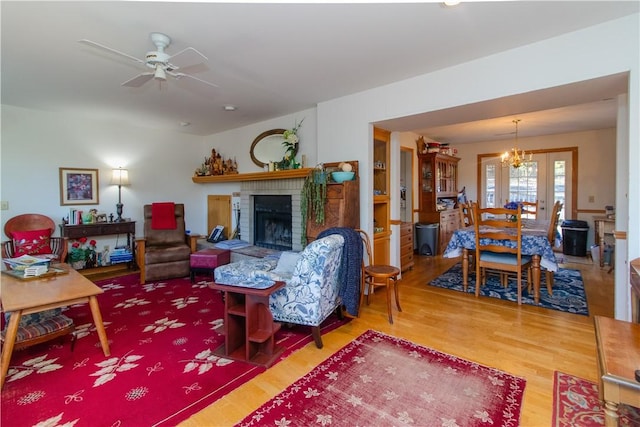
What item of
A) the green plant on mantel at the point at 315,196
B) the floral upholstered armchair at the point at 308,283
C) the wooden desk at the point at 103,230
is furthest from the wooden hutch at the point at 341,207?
the wooden desk at the point at 103,230

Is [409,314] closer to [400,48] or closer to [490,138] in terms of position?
[400,48]

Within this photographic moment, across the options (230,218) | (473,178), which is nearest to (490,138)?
(473,178)

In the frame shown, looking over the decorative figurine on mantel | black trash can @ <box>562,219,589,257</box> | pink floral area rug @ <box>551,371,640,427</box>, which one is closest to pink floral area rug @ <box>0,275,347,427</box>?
pink floral area rug @ <box>551,371,640,427</box>

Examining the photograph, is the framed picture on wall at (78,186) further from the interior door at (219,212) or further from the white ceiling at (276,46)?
the interior door at (219,212)

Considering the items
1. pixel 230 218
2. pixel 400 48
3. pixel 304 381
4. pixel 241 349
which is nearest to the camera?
pixel 304 381

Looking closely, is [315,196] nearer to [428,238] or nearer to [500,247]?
[500,247]

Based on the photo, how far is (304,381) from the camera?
1.97m

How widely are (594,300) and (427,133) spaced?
377cm

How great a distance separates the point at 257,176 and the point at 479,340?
11.5 feet

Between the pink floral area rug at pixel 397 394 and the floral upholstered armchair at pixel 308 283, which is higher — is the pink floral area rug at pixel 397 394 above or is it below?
below

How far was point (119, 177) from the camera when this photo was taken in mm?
4852

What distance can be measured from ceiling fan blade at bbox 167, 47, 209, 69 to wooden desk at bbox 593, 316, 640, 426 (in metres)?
2.82

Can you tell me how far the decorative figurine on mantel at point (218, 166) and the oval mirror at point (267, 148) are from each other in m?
0.61

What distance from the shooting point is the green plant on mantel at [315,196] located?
11.5 ft
